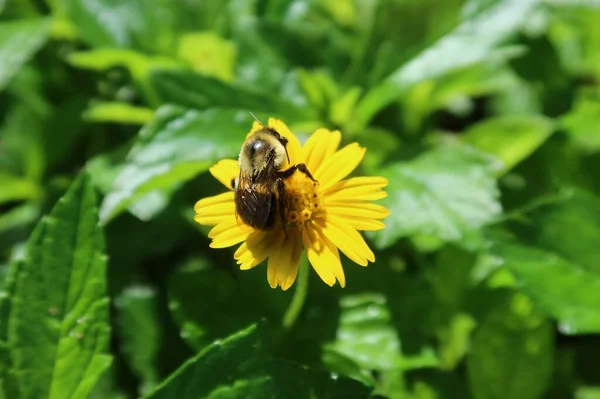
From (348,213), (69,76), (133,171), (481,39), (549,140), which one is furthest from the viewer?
(69,76)

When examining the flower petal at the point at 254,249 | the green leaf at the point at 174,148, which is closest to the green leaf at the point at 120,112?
the green leaf at the point at 174,148

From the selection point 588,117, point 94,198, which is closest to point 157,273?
point 94,198

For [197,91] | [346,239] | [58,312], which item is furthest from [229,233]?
[197,91]

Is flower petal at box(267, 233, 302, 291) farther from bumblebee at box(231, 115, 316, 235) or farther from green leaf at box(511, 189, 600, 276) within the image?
green leaf at box(511, 189, 600, 276)

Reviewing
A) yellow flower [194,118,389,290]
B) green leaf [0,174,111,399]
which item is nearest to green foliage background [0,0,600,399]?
green leaf [0,174,111,399]

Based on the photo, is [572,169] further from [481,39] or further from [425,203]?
[425,203]

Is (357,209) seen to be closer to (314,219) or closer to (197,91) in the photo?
(314,219)
